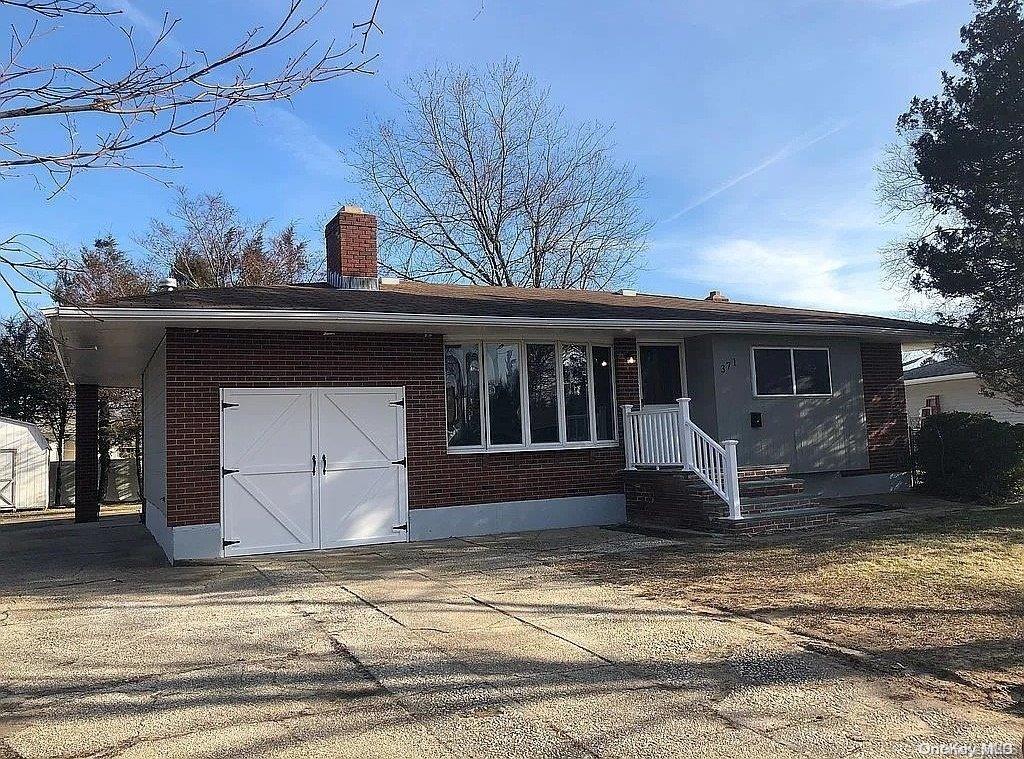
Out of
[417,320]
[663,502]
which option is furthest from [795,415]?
[417,320]

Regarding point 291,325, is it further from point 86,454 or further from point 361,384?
point 86,454

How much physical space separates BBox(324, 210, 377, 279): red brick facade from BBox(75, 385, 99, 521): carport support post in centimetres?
681

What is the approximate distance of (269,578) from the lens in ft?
27.8

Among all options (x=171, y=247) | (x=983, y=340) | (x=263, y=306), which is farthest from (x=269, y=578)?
(x=171, y=247)

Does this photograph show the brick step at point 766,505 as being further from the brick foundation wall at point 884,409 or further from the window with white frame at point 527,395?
the brick foundation wall at point 884,409

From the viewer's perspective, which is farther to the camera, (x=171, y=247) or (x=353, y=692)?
(x=171, y=247)

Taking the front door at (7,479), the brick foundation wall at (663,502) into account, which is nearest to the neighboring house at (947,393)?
the brick foundation wall at (663,502)

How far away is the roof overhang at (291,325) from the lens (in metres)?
9.16

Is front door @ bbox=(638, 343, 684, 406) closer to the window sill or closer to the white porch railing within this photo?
the white porch railing

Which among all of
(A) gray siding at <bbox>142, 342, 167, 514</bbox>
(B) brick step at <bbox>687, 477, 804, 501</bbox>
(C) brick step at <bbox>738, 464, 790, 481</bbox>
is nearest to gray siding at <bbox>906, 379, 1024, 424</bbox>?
(C) brick step at <bbox>738, 464, 790, 481</bbox>

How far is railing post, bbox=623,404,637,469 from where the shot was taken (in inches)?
490

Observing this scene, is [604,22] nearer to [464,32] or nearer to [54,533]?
[464,32]

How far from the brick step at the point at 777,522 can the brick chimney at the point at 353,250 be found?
6.66 meters

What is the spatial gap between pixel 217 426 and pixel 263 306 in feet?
5.45
